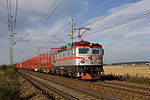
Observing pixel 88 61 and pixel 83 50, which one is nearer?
pixel 88 61

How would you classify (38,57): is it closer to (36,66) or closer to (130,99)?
(36,66)

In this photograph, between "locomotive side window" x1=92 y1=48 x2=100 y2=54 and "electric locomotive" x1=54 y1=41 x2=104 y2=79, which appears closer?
"electric locomotive" x1=54 y1=41 x2=104 y2=79

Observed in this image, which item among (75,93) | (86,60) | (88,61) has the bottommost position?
(75,93)

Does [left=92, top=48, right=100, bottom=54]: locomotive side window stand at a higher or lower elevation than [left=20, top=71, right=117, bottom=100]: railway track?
higher

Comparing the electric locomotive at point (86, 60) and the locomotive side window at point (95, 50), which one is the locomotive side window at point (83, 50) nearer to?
the electric locomotive at point (86, 60)

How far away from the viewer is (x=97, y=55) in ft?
54.4

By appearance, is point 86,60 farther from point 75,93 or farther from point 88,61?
point 75,93

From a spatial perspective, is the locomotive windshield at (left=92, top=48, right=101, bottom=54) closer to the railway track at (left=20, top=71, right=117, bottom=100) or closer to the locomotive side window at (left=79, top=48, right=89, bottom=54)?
the locomotive side window at (left=79, top=48, right=89, bottom=54)

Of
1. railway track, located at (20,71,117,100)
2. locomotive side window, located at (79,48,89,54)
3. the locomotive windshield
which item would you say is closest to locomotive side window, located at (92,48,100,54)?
the locomotive windshield

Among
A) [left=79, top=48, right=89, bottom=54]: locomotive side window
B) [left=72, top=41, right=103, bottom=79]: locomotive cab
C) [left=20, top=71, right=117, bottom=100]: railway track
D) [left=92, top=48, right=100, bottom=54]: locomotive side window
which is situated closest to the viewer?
[left=20, top=71, right=117, bottom=100]: railway track

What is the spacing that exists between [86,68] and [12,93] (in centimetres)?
887

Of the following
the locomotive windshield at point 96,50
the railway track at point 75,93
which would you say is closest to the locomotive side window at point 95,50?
the locomotive windshield at point 96,50

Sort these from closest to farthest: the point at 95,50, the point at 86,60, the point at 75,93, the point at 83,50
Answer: the point at 75,93 < the point at 86,60 < the point at 83,50 < the point at 95,50


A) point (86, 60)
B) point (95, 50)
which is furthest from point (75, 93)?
point (95, 50)
